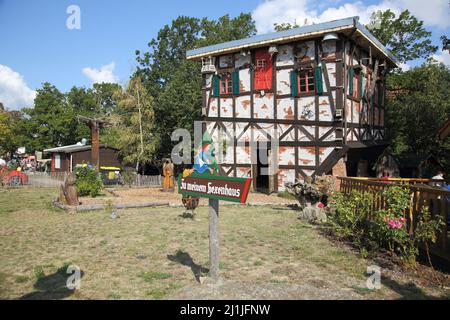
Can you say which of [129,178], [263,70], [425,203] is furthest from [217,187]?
[129,178]

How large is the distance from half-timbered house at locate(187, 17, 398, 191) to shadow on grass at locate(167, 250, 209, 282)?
10.6 meters

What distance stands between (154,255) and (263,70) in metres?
13.1

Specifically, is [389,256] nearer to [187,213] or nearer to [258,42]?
[187,213]

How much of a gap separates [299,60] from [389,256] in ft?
39.3

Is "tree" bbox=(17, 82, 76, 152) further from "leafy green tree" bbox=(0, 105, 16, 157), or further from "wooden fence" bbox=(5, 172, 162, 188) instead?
"wooden fence" bbox=(5, 172, 162, 188)

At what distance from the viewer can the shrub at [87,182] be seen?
16469 mm

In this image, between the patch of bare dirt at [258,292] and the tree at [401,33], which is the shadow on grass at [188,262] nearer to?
the patch of bare dirt at [258,292]

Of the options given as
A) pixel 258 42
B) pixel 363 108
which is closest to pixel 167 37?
pixel 258 42

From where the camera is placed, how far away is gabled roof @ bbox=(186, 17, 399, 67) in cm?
1577

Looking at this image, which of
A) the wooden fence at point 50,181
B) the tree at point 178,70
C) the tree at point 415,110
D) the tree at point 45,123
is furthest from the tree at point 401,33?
the tree at point 45,123

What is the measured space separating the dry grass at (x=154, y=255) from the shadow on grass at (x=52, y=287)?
0.5 inches

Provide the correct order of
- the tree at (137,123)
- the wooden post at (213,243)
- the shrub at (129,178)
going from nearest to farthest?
the wooden post at (213,243) < the shrub at (129,178) < the tree at (137,123)

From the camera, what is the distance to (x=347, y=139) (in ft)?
54.8
